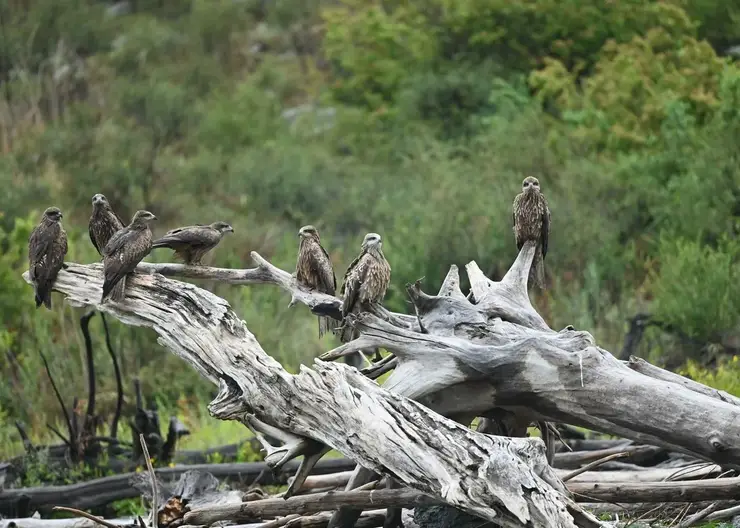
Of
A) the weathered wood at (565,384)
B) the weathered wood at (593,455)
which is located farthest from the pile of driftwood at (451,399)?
the weathered wood at (593,455)

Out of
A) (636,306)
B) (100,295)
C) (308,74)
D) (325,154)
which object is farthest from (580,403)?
(308,74)

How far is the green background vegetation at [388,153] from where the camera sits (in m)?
13.1

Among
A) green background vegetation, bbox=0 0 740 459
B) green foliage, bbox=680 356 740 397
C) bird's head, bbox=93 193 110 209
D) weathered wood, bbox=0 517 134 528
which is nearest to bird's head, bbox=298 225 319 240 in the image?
bird's head, bbox=93 193 110 209

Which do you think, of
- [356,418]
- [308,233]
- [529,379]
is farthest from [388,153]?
[356,418]

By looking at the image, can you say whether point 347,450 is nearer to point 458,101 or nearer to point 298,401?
point 298,401

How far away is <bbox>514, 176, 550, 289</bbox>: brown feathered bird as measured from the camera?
7.09m

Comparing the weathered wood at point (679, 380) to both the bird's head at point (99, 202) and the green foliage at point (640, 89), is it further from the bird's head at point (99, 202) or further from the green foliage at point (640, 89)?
the green foliage at point (640, 89)

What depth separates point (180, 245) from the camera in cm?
712

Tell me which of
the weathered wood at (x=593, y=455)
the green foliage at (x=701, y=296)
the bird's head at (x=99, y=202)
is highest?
the bird's head at (x=99, y=202)

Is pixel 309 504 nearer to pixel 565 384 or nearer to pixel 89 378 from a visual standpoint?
pixel 565 384

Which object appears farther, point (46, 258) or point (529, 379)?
point (46, 258)

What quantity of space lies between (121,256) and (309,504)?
1754 mm

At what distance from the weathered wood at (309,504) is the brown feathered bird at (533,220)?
66.8 inches

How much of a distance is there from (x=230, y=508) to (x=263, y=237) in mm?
11612
